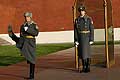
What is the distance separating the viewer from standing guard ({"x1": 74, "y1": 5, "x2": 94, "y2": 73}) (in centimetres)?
1159

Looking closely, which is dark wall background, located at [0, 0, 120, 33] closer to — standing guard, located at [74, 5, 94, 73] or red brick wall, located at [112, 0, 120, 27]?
red brick wall, located at [112, 0, 120, 27]

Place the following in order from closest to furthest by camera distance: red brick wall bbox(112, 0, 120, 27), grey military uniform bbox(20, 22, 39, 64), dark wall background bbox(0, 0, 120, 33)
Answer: grey military uniform bbox(20, 22, 39, 64), red brick wall bbox(112, 0, 120, 27), dark wall background bbox(0, 0, 120, 33)

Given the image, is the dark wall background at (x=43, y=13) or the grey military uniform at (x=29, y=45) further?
the dark wall background at (x=43, y=13)

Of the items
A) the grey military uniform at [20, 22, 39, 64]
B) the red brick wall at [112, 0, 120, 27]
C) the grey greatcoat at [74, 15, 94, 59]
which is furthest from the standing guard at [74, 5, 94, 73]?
the red brick wall at [112, 0, 120, 27]

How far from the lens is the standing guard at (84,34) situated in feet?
38.0

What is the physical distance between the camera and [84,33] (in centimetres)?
1163

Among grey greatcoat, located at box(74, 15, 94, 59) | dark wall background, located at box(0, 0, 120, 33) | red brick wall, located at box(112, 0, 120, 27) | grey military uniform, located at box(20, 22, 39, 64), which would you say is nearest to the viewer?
grey military uniform, located at box(20, 22, 39, 64)

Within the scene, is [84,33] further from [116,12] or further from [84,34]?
[116,12]

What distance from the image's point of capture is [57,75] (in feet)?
37.1

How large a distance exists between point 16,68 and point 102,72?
3702 millimetres

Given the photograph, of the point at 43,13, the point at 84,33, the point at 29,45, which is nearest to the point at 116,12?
the point at 43,13

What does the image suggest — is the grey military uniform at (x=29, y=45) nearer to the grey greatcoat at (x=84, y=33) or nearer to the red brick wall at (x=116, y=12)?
the grey greatcoat at (x=84, y=33)

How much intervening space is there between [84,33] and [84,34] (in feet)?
0.10

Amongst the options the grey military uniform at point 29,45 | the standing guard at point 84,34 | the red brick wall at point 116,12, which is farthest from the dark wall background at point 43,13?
the grey military uniform at point 29,45
